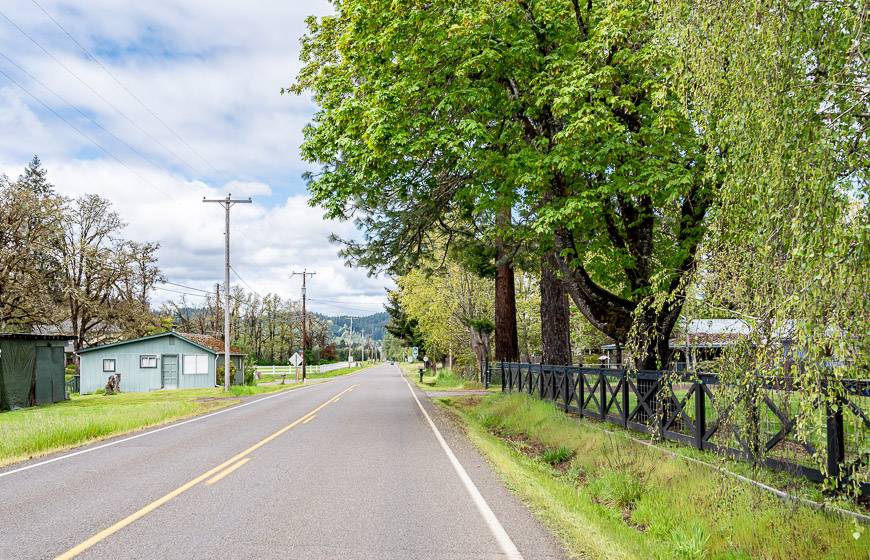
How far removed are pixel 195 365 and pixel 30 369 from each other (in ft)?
52.5

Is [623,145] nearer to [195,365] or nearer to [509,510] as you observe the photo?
[509,510]

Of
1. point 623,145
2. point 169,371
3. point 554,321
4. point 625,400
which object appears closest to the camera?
point 623,145

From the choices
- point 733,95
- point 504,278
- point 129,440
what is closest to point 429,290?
point 504,278

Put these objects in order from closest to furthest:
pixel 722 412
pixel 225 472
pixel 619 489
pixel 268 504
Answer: pixel 722 412 → pixel 268 504 → pixel 619 489 → pixel 225 472

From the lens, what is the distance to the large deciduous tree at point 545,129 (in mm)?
10875

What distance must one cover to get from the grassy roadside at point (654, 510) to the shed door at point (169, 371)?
122ft

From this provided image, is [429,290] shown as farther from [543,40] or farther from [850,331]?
[850,331]

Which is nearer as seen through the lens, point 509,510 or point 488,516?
point 488,516

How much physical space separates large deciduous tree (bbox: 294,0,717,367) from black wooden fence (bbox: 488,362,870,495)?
1025mm

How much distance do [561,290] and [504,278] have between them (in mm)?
7130

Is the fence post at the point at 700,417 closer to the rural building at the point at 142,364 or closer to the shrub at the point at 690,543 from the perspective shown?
the shrub at the point at 690,543

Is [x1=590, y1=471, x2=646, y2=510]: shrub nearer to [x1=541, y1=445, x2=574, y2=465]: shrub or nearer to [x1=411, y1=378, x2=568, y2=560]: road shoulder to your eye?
[x1=411, y1=378, x2=568, y2=560]: road shoulder

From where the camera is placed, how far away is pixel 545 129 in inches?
541

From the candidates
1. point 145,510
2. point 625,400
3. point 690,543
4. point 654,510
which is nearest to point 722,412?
point 690,543
